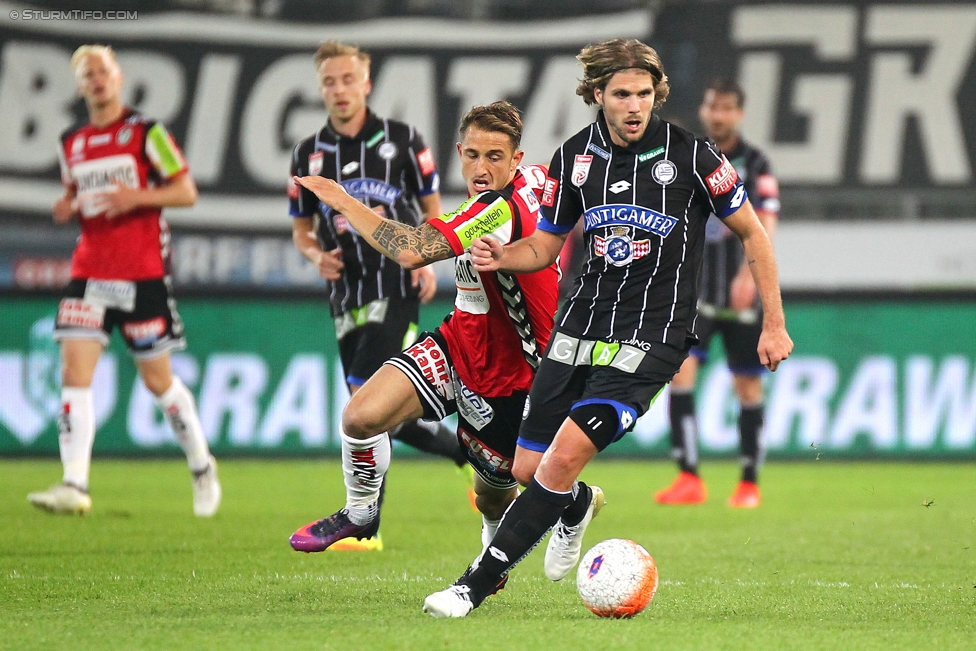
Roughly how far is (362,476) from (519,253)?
1276 millimetres

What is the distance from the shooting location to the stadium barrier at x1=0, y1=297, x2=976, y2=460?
12.2 m

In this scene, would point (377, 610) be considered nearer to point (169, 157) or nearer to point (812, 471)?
point (169, 157)

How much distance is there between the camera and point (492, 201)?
546cm

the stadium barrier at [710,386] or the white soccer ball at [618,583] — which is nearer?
the white soccer ball at [618,583]

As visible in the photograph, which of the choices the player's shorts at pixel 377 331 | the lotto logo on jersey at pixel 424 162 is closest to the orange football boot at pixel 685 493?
the player's shorts at pixel 377 331

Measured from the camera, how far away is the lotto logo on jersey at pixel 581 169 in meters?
5.27

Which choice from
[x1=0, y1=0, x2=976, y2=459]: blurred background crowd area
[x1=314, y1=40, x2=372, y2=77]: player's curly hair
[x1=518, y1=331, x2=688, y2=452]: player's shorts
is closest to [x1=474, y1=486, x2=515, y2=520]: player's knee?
[x1=518, y1=331, x2=688, y2=452]: player's shorts

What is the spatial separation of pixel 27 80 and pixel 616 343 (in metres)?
11.0

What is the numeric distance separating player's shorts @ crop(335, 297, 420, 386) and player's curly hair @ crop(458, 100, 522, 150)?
1746 mm

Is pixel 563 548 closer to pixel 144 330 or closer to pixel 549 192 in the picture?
pixel 549 192

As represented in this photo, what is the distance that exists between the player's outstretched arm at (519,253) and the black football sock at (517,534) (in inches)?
31.1

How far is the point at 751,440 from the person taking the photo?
9.74 m

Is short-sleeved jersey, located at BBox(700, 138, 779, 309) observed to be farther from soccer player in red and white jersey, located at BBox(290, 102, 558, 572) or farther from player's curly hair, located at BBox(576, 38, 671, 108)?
player's curly hair, located at BBox(576, 38, 671, 108)

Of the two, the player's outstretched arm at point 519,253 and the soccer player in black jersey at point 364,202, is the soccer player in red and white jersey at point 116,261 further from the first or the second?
the player's outstretched arm at point 519,253
